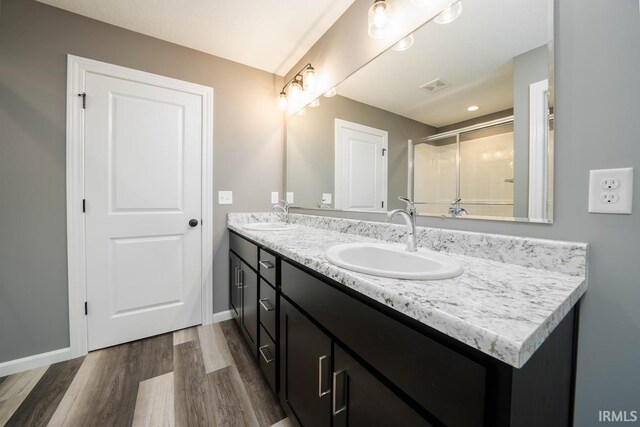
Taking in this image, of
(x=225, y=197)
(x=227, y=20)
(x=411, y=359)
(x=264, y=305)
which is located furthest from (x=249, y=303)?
(x=227, y=20)

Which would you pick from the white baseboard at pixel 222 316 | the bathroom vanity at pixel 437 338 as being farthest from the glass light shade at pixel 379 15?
the white baseboard at pixel 222 316

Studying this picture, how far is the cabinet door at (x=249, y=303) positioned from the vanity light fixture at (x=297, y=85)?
142cm

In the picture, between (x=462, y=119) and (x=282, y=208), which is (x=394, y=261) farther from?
(x=282, y=208)

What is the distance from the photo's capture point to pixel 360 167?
59.1 inches

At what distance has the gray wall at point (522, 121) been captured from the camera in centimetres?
78

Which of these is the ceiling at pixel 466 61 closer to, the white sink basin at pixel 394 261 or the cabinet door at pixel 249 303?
the white sink basin at pixel 394 261

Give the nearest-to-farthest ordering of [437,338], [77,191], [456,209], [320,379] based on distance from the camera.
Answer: [437,338]
[320,379]
[456,209]
[77,191]

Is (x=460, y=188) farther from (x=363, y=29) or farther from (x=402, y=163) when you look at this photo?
(x=363, y=29)

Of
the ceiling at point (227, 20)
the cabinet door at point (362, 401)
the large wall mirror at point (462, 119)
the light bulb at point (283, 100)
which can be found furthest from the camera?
the light bulb at point (283, 100)

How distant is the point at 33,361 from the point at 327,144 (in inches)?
89.7

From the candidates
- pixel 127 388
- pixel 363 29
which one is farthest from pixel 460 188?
pixel 127 388

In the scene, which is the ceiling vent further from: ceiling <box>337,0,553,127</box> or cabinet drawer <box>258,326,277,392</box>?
cabinet drawer <box>258,326,277,392</box>

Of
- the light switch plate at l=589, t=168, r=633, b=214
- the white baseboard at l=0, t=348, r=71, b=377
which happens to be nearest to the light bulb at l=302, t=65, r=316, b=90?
the light switch plate at l=589, t=168, r=633, b=214

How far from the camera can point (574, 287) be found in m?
0.59
